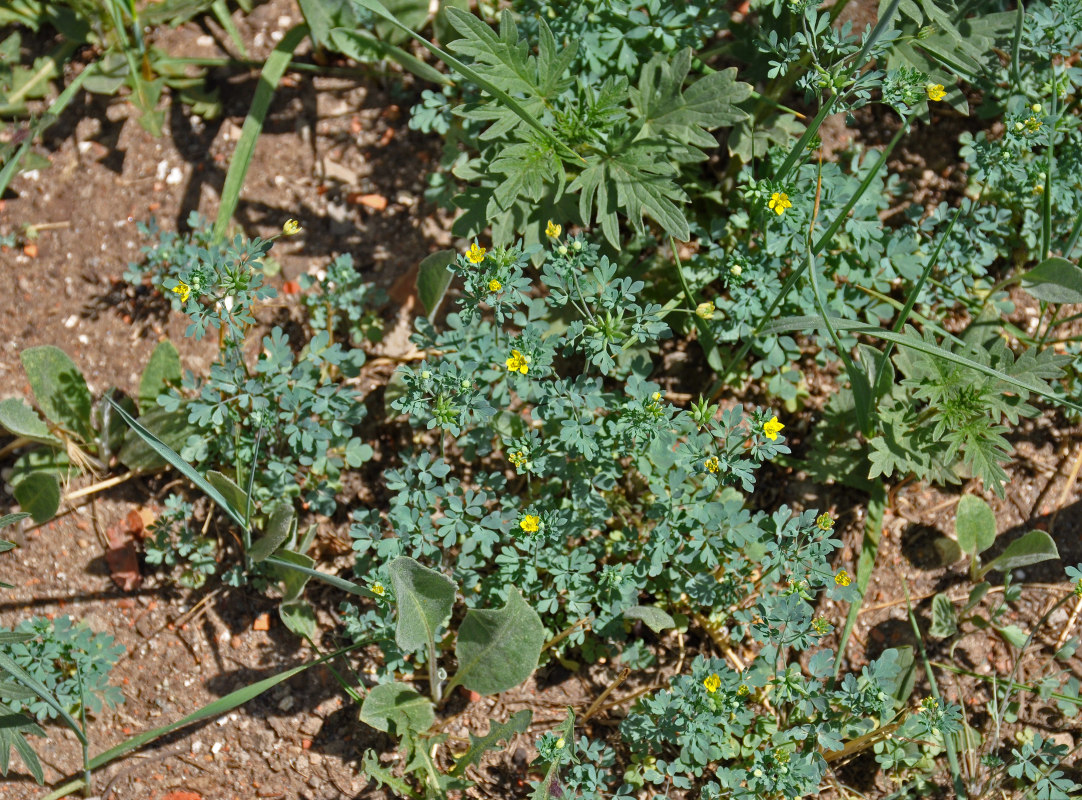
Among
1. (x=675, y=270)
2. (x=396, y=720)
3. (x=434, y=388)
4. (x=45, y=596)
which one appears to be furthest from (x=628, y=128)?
(x=45, y=596)

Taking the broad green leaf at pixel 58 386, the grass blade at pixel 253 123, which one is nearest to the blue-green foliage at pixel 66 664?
the broad green leaf at pixel 58 386

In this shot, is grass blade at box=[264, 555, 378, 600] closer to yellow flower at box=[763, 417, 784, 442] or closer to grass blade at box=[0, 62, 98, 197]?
yellow flower at box=[763, 417, 784, 442]

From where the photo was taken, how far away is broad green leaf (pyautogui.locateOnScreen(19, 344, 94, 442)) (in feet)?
12.1

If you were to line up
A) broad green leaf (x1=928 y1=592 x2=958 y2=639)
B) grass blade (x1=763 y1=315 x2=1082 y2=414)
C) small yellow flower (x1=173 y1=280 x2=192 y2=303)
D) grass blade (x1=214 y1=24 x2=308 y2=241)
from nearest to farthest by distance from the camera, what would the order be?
grass blade (x1=763 y1=315 x2=1082 y2=414), small yellow flower (x1=173 y1=280 x2=192 y2=303), broad green leaf (x1=928 y1=592 x2=958 y2=639), grass blade (x1=214 y1=24 x2=308 y2=241)

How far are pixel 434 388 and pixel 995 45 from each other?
8.56ft

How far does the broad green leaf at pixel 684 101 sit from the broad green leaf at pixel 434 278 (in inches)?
34.0

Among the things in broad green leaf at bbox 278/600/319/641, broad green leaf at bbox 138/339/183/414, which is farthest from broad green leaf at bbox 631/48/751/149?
broad green leaf at bbox 278/600/319/641

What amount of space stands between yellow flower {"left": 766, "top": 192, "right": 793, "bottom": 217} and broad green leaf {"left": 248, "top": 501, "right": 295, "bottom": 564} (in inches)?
77.8

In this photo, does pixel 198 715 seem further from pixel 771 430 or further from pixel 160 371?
pixel 771 430

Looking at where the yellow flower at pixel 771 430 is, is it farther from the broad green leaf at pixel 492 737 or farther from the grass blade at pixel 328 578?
the grass blade at pixel 328 578

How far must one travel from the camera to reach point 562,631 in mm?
3404

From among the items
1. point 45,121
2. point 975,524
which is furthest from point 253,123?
point 975,524

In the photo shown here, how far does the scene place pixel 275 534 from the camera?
322 cm

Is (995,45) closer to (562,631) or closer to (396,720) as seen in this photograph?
(562,631)
